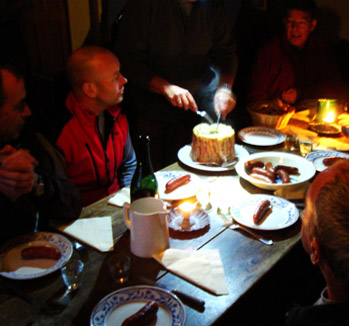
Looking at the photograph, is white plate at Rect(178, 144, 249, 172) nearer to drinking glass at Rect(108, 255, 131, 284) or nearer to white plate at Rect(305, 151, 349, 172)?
white plate at Rect(305, 151, 349, 172)

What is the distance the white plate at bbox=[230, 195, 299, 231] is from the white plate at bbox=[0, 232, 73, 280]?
76cm

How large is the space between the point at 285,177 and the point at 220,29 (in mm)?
1647

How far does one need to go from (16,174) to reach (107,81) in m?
0.92

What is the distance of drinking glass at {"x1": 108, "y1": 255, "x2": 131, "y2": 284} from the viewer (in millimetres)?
1392

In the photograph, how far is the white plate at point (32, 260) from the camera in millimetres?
1398

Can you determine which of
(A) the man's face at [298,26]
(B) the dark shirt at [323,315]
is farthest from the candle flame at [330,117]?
(B) the dark shirt at [323,315]

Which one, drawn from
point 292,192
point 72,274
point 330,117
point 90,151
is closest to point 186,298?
point 72,274

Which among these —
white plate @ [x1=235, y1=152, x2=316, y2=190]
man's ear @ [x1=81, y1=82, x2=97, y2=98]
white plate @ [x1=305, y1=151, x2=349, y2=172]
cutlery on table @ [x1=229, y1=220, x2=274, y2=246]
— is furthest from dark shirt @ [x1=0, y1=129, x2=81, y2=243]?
white plate @ [x1=305, y1=151, x2=349, y2=172]

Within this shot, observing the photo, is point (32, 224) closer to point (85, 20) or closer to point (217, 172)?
point (217, 172)

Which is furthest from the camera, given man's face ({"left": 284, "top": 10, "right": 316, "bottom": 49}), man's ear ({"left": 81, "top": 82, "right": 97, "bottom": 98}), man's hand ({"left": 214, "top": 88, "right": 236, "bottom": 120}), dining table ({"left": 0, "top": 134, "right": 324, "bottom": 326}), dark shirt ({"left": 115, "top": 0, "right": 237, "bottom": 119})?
man's face ({"left": 284, "top": 10, "right": 316, "bottom": 49})

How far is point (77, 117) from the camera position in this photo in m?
2.26

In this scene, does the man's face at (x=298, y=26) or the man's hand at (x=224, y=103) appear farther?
the man's face at (x=298, y=26)

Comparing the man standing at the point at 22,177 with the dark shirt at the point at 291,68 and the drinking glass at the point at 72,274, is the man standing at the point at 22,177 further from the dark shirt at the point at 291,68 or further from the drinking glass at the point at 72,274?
the dark shirt at the point at 291,68

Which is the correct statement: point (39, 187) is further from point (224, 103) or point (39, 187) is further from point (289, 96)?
point (289, 96)
